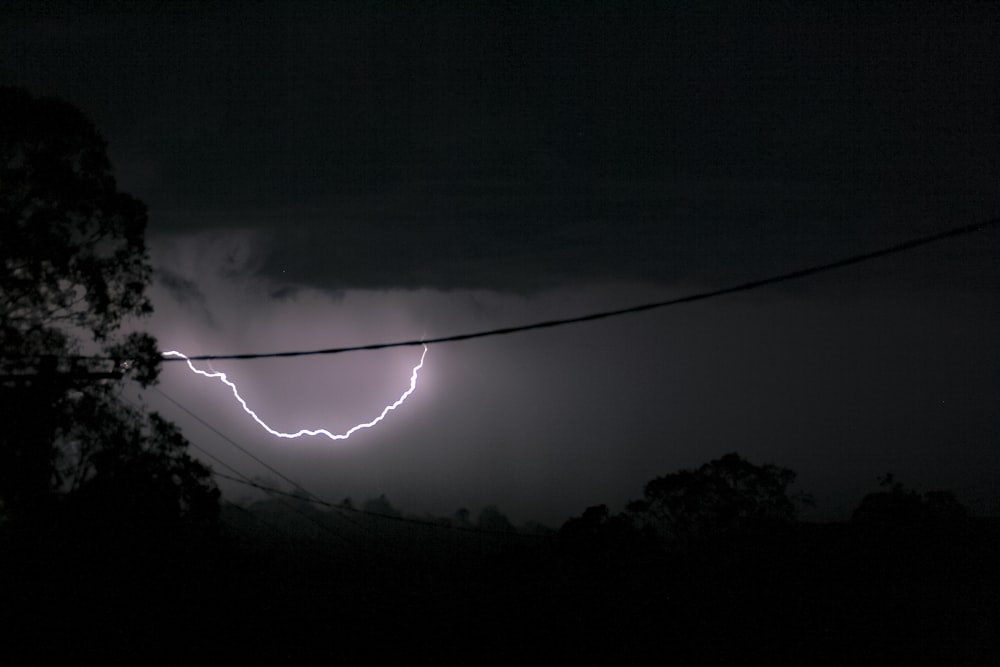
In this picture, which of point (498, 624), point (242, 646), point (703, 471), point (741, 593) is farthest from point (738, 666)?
point (703, 471)

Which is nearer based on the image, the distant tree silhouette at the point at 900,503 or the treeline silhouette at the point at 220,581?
the treeline silhouette at the point at 220,581

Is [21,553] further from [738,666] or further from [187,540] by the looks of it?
[738,666]

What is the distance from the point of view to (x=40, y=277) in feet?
50.0

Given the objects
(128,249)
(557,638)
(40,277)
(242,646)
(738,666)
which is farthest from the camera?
(242,646)

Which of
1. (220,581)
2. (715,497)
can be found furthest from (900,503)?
(220,581)

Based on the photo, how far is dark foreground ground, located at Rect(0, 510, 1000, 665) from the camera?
1457 centimetres

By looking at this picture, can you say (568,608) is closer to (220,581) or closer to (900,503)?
(220,581)

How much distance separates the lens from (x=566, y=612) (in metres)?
21.0

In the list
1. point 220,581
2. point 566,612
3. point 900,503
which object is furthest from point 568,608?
point 900,503

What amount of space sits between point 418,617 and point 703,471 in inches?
657

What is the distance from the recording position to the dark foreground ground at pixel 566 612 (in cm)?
1457

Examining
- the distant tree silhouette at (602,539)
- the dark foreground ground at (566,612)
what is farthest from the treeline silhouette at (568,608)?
the distant tree silhouette at (602,539)

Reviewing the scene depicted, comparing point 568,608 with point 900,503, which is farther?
point 900,503

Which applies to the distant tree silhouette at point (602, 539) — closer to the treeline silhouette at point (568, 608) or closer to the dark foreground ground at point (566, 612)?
the treeline silhouette at point (568, 608)
